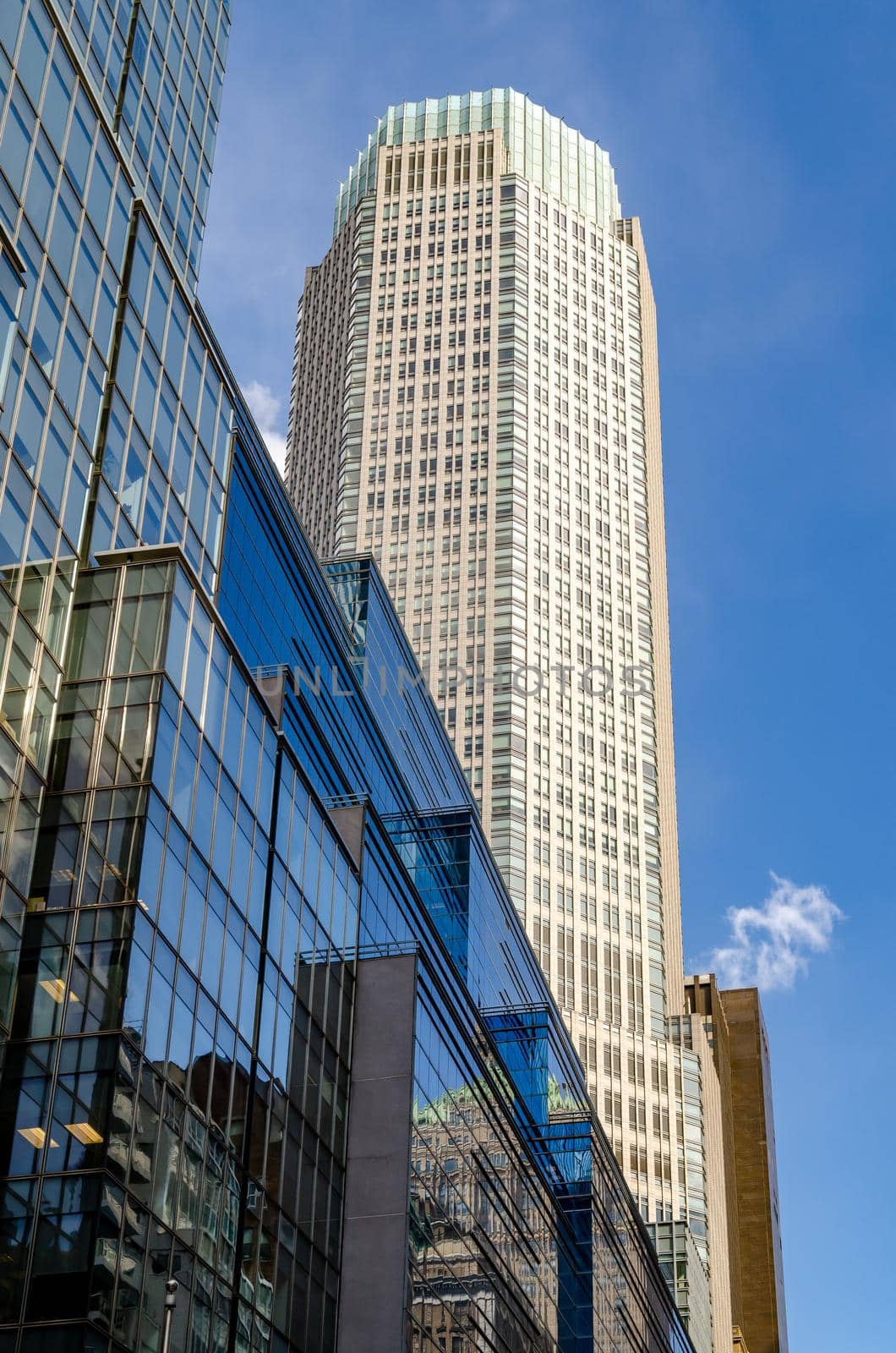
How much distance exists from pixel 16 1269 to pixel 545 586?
153m

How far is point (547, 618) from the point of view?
180 metres

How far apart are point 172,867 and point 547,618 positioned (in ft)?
467

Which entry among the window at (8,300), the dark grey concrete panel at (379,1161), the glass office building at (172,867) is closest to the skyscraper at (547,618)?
the glass office building at (172,867)

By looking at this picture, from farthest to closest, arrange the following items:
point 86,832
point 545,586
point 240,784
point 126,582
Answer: point 545,586 → point 240,784 → point 126,582 → point 86,832

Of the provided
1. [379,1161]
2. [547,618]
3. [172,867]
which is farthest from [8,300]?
[547,618]

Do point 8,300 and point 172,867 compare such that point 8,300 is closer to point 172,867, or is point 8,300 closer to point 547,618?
point 172,867

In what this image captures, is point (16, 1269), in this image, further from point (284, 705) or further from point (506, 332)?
point (506, 332)

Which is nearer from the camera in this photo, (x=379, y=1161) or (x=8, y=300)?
(x=8, y=300)

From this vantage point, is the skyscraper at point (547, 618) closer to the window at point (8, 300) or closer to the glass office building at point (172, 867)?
the glass office building at point (172, 867)

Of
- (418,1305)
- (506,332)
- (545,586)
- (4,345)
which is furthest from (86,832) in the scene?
(506,332)

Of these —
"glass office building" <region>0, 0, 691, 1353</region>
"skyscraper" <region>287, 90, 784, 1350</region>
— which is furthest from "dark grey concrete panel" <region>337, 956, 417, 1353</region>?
"skyscraper" <region>287, 90, 784, 1350</region>

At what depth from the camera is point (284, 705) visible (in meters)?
55.4

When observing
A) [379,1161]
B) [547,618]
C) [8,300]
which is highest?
[547,618]

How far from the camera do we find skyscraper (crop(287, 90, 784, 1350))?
163375 mm
